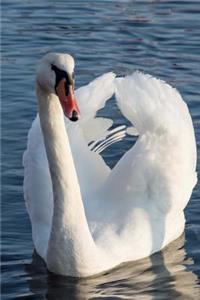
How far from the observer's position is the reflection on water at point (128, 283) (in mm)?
8594

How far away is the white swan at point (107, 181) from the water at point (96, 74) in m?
0.17

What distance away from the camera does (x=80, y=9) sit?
52.7 ft

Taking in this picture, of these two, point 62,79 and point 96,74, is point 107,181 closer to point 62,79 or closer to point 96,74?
point 62,79

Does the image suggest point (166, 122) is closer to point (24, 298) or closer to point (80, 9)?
point (24, 298)

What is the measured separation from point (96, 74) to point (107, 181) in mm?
4095

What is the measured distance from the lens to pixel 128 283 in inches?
345

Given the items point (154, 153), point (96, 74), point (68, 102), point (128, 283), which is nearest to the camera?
point (68, 102)

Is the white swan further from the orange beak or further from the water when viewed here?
the orange beak

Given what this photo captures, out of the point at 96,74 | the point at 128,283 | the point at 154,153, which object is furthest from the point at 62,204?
the point at 96,74

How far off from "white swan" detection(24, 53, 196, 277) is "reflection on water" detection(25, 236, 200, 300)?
0.26ft

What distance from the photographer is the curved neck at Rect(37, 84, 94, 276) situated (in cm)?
836

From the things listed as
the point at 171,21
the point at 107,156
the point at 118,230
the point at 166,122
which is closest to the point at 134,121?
A: the point at 166,122

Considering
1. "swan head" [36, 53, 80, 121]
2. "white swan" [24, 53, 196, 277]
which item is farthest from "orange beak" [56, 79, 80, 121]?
"white swan" [24, 53, 196, 277]

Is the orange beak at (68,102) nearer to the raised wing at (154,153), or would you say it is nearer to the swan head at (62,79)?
the swan head at (62,79)
